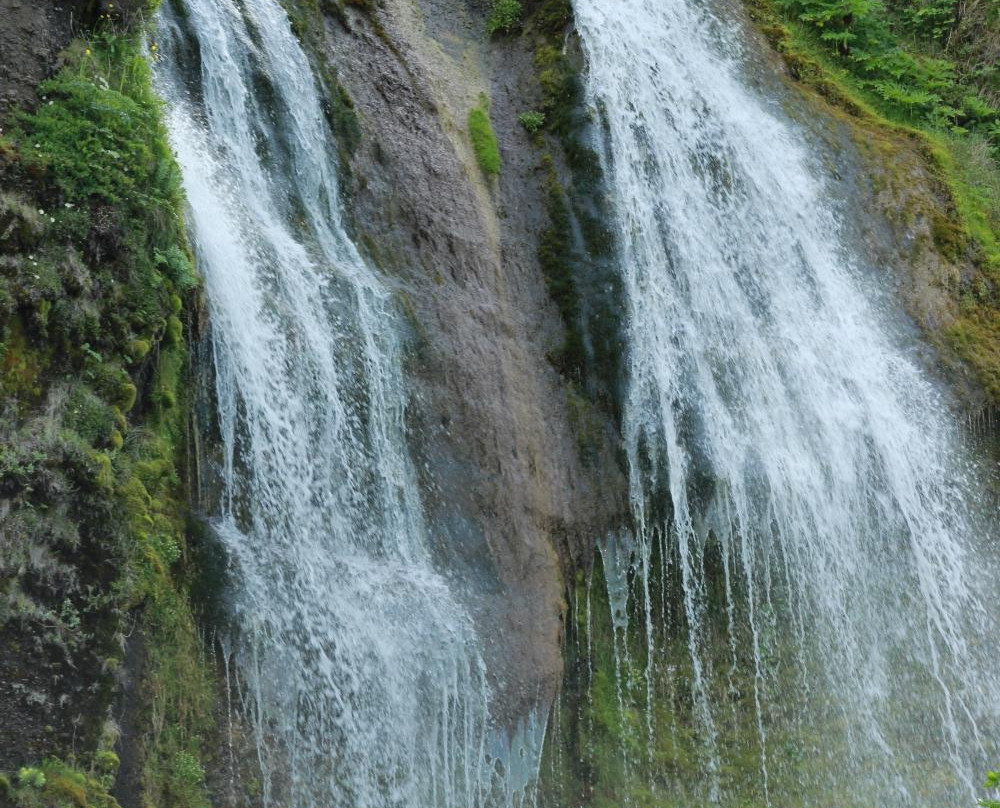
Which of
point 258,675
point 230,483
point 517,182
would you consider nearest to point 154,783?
point 258,675

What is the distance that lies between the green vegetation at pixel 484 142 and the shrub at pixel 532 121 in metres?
0.34

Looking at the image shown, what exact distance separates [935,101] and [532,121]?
261 inches

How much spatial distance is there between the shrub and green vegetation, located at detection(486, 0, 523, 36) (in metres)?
1.54

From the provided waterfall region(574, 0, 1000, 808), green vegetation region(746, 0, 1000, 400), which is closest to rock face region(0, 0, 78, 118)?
waterfall region(574, 0, 1000, 808)

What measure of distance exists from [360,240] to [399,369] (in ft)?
4.23

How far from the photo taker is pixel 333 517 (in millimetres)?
7348

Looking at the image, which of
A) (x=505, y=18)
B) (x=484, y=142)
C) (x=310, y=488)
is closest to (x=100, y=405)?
(x=310, y=488)

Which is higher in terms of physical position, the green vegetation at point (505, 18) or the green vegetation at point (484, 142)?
the green vegetation at point (505, 18)

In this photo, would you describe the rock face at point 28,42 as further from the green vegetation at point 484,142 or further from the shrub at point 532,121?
the shrub at point 532,121

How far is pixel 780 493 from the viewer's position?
382 inches

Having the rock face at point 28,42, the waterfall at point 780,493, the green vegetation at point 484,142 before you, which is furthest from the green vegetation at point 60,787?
the green vegetation at point 484,142

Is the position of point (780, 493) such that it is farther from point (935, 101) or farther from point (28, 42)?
point (935, 101)

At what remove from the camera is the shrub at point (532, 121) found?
35.6ft

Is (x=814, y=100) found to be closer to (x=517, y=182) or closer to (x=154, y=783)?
(x=517, y=182)
